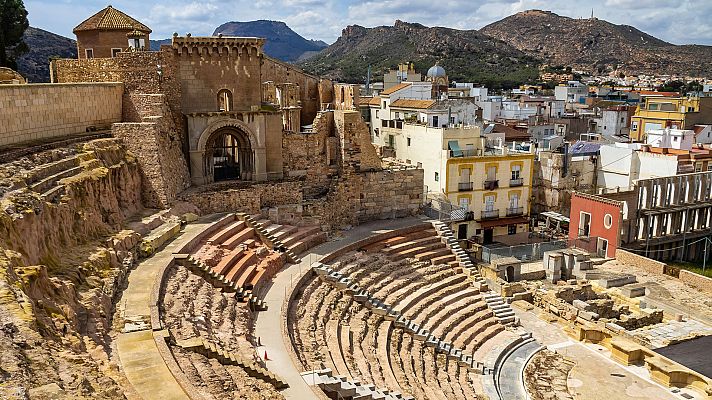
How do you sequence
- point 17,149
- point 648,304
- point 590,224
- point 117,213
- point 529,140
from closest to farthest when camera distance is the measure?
point 17,149 < point 117,213 < point 648,304 < point 590,224 < point 529,140

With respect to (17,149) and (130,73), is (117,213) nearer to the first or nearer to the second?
(17,149)

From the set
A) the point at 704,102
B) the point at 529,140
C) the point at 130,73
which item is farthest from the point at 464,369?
the point at 704,102

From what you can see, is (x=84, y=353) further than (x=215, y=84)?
No

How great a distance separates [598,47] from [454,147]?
152 metres

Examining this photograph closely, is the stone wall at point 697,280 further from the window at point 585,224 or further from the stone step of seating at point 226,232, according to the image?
the stone step of seating at point 226,232

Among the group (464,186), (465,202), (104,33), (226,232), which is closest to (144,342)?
(226,232)

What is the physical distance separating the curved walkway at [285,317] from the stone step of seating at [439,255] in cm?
211

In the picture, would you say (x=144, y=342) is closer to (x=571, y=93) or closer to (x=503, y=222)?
(x=503, y=222)

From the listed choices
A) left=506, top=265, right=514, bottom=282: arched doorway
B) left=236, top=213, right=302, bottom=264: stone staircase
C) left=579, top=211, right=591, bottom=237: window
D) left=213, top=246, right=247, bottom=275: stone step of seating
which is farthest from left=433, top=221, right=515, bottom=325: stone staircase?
left=213, top=246, right=247, bottom=275: stone step of seating

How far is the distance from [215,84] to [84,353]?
18.2 meters

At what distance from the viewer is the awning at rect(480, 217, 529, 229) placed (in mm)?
34719

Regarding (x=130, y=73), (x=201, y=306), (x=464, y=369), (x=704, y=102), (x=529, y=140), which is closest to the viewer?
(x=201, y=306)

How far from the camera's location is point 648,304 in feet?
85.4

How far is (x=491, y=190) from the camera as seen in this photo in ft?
114
